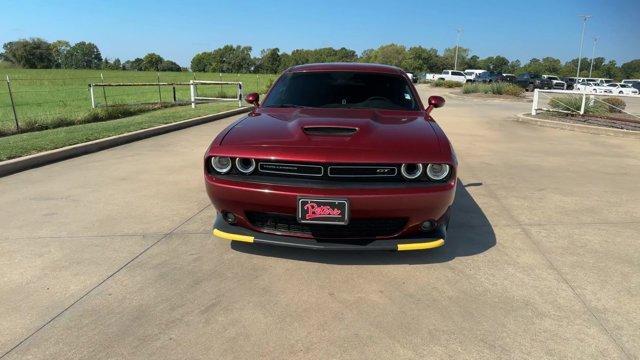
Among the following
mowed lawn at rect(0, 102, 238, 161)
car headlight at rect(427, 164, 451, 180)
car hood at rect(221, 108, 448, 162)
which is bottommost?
mowed lawn at rect(0, 102, 238, 161)

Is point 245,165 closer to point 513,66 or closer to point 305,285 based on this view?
point 305,285

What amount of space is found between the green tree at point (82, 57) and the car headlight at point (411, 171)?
137 m

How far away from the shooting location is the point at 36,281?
10.8 ft

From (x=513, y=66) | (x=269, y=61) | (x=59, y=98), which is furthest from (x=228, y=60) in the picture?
(x=59, y=98)

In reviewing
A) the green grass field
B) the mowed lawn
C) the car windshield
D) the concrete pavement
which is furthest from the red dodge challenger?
the green grass field

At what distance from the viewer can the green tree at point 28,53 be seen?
325 ft

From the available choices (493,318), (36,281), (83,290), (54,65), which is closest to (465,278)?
(493,318)

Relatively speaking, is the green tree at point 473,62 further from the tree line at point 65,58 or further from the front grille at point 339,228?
the front grille at point 339,228

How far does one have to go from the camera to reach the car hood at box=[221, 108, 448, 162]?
3.17 m

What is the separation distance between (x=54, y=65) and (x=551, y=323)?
136m

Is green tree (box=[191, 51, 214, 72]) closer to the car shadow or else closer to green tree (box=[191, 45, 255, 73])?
green tree (box=[191, 45, 255, 73])

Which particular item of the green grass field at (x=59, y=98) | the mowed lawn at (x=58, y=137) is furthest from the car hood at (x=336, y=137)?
the green grass field at (x=59, y=98)

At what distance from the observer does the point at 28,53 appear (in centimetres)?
10050

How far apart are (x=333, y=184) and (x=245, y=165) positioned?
69 centimetres
